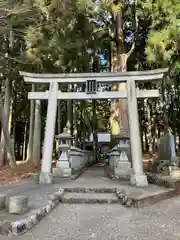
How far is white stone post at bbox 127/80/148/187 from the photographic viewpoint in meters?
7.00

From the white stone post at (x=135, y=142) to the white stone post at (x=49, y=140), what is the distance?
6.56 feet

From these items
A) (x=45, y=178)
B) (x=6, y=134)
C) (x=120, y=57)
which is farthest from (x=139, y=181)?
(x=120, y=57)

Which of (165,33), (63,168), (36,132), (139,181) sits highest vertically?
(165,33)

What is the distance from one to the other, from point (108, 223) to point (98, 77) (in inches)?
176

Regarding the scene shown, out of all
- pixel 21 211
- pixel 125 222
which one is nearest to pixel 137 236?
pixel 125 222

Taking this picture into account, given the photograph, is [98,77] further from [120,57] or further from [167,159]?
[120,57]

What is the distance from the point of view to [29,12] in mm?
7117

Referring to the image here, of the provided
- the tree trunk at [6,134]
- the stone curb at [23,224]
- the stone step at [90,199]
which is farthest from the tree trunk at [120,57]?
the stone curb at [23,224]

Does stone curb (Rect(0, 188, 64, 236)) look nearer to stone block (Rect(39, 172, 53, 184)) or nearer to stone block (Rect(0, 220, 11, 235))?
stone block (Rect(0, 220, 11, 235))

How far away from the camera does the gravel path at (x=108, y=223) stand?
12.2 ft

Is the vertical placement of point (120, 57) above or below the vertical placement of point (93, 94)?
above

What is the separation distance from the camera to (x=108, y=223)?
14.2ft

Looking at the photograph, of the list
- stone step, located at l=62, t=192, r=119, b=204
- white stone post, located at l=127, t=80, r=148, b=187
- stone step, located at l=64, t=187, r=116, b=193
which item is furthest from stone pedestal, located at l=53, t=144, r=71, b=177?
stone step, located at l=62, t=192, r=119, b=204

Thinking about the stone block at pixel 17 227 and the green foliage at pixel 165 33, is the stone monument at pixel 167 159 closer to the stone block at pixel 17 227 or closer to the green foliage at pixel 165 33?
the green foliage at pixel 165 33
